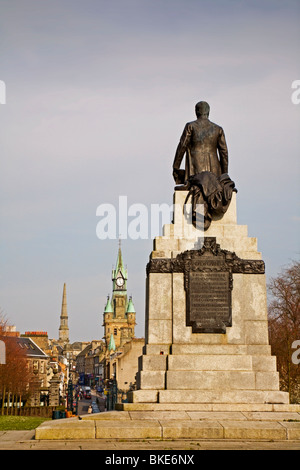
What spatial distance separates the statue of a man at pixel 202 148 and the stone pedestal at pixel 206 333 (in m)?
1.28

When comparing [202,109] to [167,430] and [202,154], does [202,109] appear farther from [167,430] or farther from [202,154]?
[167,430]

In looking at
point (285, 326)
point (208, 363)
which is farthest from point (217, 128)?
point (285, 326)

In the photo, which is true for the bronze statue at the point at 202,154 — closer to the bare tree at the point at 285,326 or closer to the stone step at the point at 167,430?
the stone step at the point at 167,430

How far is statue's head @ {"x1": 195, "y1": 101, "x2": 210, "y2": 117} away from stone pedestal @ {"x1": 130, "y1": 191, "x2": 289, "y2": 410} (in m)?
2.85

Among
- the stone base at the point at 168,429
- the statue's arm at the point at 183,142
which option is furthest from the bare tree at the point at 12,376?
the stone base at the point at 168,429

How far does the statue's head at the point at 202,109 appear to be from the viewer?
56.3 ft

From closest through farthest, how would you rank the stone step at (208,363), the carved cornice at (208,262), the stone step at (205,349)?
1. the stone step at (208,363)
2. the stone step at (205,349)
3. the carved cornice at (208,262)

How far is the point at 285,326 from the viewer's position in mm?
36062

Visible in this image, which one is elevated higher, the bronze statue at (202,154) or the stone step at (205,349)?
the bronze statue at (202,154)

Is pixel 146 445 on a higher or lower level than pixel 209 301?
lower

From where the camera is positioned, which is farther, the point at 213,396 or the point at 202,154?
the point at 202,154

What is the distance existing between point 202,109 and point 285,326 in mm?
22259
